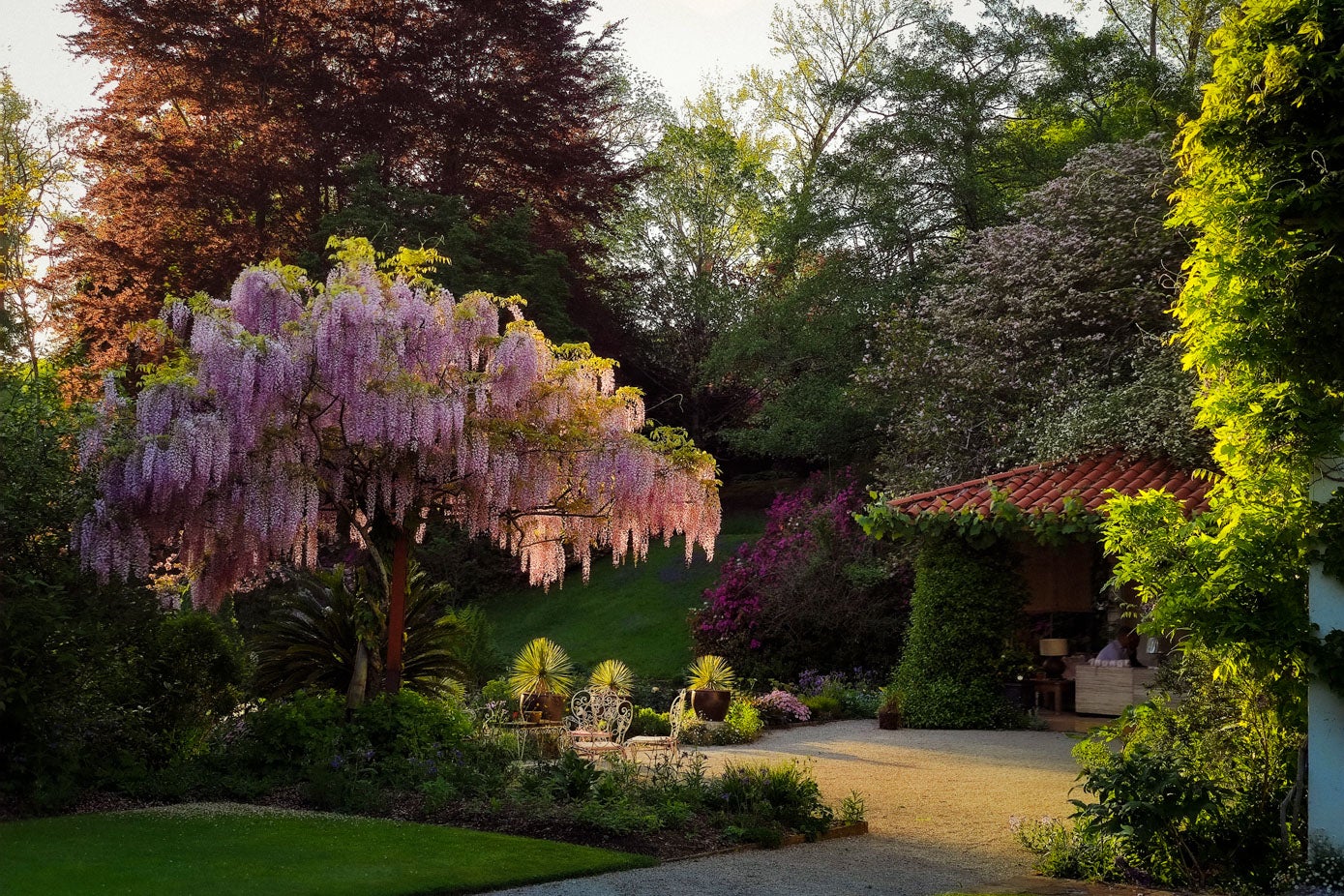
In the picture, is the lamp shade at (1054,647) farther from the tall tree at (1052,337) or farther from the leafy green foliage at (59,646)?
the leafy green foliage at (59,646)

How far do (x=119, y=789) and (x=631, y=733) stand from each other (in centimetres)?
591

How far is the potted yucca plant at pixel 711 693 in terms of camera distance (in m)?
13.9

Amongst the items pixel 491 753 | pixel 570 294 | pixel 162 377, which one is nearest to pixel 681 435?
pixel 491 753

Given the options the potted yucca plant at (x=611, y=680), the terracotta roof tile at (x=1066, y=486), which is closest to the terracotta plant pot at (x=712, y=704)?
the potted yucca plant at (x=611, y=680)

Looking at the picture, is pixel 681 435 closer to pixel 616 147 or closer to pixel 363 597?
pixel 363 597

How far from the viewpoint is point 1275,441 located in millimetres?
6691

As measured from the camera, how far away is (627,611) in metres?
21.8

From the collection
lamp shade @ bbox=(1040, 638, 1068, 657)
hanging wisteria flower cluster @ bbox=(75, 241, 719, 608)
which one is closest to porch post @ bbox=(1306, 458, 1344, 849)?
hanging wisteria flower cluster @ bbox=(75, 241, 719, 608)

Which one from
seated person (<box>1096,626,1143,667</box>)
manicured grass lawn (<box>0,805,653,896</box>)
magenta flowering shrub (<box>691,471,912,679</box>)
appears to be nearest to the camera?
manicured grass lawn (<box>0,805,653,896</box>)

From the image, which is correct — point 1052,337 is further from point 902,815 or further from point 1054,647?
point 902,815

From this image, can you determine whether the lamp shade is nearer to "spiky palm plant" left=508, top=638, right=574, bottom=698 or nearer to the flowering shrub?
the flowering shrub

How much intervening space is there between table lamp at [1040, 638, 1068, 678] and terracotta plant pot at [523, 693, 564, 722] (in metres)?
6.91

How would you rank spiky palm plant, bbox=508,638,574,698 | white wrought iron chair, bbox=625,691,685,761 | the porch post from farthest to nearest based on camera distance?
spiky palm plant, bbox=508,638,574,698 < white wrought iron chair, bbox=625,691,685,761 < the porch post

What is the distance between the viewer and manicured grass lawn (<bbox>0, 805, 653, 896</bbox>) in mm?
5996
